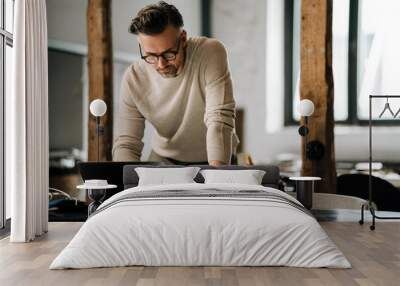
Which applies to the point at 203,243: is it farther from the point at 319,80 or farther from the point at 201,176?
the point at 319,80

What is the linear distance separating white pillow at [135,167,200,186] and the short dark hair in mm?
Result: 1317

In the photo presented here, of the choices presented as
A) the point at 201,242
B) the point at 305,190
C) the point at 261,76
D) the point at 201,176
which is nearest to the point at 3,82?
the point at 201,176

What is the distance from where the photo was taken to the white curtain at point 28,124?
4941 mm

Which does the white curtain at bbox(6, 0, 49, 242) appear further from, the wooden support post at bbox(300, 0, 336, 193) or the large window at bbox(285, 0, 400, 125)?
the wooden support post at bbox(300, 0, 336, 193)

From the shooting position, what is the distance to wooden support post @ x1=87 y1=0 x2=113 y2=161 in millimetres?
6473

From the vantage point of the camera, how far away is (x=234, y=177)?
5438mm

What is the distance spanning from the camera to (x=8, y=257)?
13.9 ft

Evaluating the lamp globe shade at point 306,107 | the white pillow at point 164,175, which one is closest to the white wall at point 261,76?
the lamp globe shade at point 306,107

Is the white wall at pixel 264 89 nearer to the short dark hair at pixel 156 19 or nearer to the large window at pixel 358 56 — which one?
the large window at pixel 358 56

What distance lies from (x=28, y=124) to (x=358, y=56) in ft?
11.3

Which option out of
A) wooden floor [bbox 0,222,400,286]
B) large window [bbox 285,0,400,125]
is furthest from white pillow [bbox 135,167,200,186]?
large window [bbox 285,0,400,125]

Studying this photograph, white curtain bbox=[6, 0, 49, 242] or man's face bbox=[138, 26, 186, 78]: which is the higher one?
man's face bbox=[138, 26, 186, 78]

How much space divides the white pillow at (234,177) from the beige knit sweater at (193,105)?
1.37 feet

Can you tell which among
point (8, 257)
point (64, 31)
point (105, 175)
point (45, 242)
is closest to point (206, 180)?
point (105, 175)
